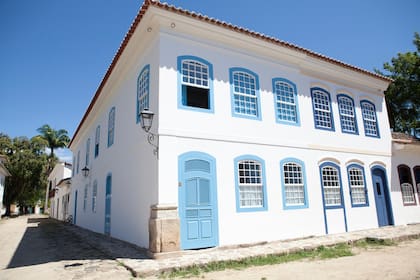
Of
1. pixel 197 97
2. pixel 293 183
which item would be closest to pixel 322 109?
pixel 293 183

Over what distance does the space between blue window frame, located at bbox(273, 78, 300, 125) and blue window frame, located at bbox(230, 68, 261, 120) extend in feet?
2.73

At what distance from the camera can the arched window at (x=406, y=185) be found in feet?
41.0

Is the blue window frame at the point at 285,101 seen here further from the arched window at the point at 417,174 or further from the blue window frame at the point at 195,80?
the arched window at the point at 417,174

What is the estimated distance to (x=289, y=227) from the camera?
8.39 meters

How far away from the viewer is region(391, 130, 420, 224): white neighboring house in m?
11.9

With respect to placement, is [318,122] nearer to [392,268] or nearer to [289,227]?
[289,227]

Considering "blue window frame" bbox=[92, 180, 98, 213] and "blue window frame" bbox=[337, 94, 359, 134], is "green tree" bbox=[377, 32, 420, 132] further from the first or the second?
"blue window frame" bbox=[92, 180, 98, 213]

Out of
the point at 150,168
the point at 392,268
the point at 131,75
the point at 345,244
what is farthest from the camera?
the point at 131,75

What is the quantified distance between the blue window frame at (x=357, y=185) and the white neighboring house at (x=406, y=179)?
1.98 metres

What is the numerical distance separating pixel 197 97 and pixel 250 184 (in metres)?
3.19

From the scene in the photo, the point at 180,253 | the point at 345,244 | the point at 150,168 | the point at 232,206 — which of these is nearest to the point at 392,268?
the point at 345,244

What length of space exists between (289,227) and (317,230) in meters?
1.28

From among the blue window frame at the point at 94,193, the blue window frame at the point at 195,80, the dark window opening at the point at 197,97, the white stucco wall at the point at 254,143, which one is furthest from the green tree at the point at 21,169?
the white stucco wall at the point at 254,143

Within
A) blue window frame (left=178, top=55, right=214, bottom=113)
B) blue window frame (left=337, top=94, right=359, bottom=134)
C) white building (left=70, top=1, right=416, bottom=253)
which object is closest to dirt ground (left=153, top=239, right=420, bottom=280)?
white building (left=70, top=1, right=416, bottom=253)
